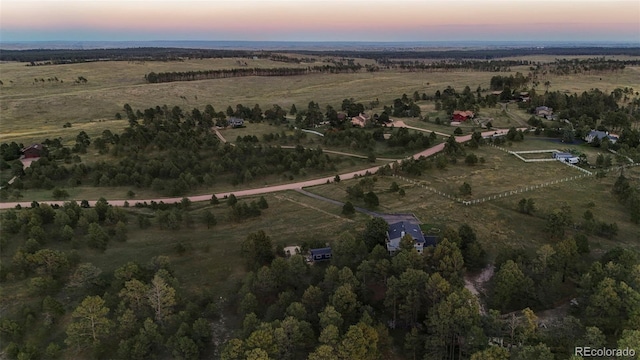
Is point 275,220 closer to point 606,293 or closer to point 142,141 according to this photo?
point 606,293

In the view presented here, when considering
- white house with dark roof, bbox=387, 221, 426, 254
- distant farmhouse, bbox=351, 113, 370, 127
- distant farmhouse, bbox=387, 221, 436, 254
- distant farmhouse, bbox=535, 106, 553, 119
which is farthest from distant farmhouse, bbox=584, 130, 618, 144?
white house with dark roof, bbox=387, 221, 426, 254

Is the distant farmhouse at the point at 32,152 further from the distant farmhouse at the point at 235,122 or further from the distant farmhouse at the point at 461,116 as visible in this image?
the distant farmhouse at the point at 461,116

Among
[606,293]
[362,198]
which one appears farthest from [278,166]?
[606,293]

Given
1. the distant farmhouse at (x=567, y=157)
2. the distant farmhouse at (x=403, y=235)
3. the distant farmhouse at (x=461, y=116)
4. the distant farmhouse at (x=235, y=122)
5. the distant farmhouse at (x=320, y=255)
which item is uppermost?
the distant farmhouse at (x=461, y=116)

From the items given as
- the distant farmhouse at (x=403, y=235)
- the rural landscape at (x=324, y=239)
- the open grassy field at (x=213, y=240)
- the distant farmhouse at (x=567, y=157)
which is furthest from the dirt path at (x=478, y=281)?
the distant farmhouse at (x=567, y=157)

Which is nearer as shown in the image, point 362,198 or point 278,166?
point 362,198
